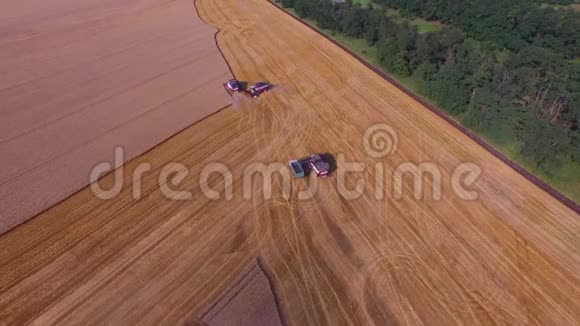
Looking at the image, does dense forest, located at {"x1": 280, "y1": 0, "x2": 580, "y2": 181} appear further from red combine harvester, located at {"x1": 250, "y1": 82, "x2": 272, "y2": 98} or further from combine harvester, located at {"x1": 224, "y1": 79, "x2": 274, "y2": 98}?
combine harvester, located at {"x1": 224, "y1": 79, "x2": 274, "y2": 98}

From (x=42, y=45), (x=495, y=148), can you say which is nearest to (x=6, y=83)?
(x=42, y=45)

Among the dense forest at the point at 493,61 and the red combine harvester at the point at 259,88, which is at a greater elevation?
the red combine harvester at the point at 259,88

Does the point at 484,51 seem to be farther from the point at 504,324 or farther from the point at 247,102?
the point at 504,324

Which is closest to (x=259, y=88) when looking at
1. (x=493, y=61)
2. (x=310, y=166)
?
(x=310, y=166)

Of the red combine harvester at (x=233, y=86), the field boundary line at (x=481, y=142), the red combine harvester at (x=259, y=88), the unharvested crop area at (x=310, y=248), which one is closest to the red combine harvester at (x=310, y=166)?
the unharvested crop area at (x=310, y=248)

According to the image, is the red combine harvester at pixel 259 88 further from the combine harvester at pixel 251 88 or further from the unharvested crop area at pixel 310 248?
the unharvested crop area at pixel 310 248

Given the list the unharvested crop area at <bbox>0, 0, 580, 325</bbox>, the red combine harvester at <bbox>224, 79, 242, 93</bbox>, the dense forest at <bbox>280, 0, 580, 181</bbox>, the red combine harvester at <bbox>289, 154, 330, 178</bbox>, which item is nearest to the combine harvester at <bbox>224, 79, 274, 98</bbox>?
the red combine harvester at <bbox>224, 79, 242, 93</bbox>
